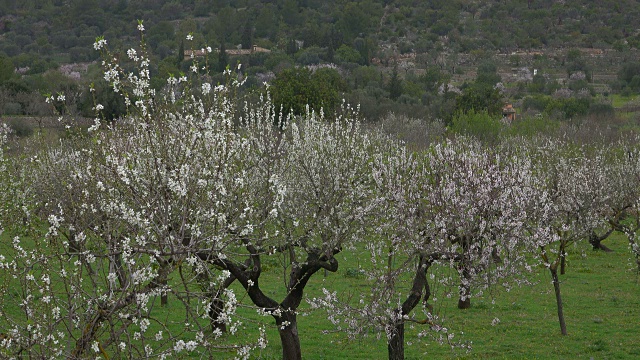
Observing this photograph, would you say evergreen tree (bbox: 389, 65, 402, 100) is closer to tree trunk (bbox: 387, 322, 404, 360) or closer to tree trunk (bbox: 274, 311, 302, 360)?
tree trunk (bbox: 274, 311, 302, 360)

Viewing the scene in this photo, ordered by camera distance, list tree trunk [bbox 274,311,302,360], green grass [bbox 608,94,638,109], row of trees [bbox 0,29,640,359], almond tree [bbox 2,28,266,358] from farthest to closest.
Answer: green grass [bbox 608,94,638,109] < tree trunk [bbox 274,311,302,360] < row of trees [bbox 0,29,640,359] < almond tree [bbox 2,28,266,358]

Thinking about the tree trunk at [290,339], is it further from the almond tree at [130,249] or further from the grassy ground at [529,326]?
the almond tree at [130,249]

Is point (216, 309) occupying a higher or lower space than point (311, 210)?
lower

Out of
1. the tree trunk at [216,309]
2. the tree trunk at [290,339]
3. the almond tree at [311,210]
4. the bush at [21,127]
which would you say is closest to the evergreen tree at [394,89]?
the bush at [21,127]

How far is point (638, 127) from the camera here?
70.1 m

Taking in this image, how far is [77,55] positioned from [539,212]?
13084cm

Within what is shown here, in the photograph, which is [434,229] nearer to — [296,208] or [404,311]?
[404,311]

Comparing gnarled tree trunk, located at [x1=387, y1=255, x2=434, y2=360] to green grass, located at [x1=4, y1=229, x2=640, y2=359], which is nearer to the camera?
gnarled tree trunk, located at [x1=387, y1=255, x2=434, y2=360]

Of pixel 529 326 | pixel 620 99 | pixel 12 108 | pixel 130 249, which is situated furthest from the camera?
pixel 620 99

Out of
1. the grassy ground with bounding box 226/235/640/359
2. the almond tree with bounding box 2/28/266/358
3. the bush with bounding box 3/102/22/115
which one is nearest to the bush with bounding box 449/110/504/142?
the grassy ground with bounding box 226/235/640/359

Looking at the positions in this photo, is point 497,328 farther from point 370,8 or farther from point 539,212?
point 370,8

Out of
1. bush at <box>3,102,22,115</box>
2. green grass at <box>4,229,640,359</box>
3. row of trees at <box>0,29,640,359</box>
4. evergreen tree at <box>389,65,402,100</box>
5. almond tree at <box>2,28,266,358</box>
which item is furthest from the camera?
evergreen tree at <box>389,65,402,100</box>

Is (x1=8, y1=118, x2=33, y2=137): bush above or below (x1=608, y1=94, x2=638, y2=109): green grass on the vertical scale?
above

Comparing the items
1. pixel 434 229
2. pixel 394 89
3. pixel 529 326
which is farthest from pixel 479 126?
pixel 434 229
